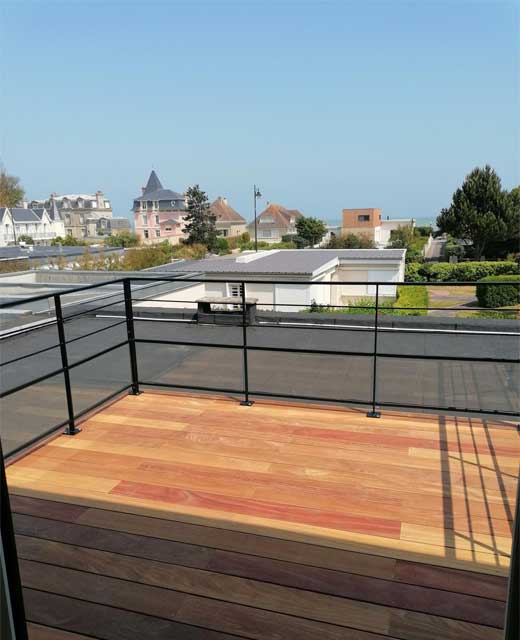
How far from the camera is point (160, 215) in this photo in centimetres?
5944

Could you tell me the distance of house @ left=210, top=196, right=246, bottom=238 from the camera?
58750 millimetres

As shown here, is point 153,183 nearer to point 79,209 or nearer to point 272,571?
point 79,209

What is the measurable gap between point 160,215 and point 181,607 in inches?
2395

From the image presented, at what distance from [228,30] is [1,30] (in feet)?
2.61

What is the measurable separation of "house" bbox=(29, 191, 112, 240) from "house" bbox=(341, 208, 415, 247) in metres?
36.3

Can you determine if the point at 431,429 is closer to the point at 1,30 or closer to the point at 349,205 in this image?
the point at 1,30

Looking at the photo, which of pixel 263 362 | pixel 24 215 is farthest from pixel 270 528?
pixel 24 215

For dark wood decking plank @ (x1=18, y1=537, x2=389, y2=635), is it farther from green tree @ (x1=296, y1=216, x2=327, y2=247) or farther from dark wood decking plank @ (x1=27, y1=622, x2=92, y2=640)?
green tree @ (x1=296, y1=216, x2=327, y2=247)

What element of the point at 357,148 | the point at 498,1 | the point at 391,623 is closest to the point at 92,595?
the point at 391,623

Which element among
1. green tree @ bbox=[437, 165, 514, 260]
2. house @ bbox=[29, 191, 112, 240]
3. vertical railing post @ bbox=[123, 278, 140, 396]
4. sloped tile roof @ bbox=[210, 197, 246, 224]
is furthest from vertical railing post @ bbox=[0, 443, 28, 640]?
house @ bbox=[29, 191, 112, 240]

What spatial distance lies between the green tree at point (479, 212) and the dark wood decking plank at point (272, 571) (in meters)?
27.0

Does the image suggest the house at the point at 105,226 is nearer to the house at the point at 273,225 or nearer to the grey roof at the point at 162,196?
the grey roof at the point at 162,196

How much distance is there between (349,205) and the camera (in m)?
48.8

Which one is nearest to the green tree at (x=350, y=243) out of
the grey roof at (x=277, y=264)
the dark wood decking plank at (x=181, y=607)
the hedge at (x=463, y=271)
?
the hedge at (x=463, y=271)
